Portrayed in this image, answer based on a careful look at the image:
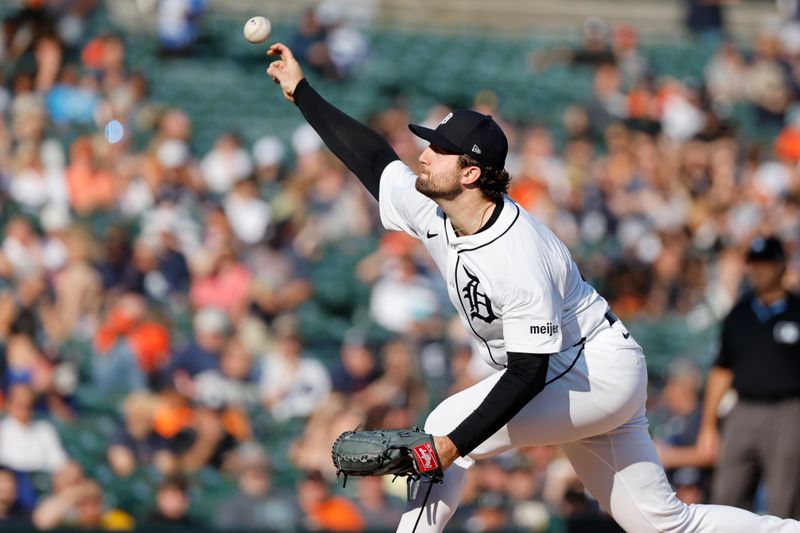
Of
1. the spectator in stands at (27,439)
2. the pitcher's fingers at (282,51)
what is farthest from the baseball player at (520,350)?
the spectator in stands at (27,439)

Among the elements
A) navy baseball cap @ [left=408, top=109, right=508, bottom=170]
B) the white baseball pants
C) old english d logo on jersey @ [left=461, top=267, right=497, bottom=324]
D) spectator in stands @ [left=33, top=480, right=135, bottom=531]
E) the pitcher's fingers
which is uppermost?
the pitcher's fingers

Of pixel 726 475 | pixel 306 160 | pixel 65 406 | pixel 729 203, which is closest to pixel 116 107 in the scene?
pixel 306 160

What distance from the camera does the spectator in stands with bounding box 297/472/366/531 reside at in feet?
24.7

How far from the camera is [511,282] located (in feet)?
13.8

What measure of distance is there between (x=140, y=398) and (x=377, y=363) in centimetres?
170

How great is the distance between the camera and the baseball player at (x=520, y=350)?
419cm

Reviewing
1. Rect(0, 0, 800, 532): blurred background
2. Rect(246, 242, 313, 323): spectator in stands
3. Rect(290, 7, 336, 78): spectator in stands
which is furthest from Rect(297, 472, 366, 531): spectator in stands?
Rect(290, 7, 336, 78): spectator in stands

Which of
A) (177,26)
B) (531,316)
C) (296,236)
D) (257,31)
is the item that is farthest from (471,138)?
(177,26)

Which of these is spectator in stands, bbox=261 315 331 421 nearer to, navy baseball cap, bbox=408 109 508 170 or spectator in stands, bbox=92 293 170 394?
spectator in stands, bbox=92 293 170 394

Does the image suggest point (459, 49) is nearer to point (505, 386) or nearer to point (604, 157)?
point (604, 157)

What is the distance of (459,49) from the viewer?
15422 millimetres

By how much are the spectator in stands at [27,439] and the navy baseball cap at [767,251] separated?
439 cm

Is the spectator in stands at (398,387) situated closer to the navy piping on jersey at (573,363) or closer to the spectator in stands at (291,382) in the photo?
the spectator in stands at (291,382)

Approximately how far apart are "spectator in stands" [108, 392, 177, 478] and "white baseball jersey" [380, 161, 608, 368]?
3967mm
